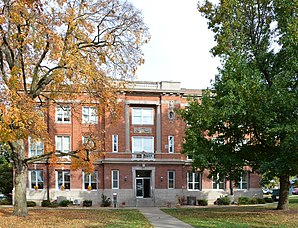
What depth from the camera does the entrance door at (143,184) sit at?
122ft

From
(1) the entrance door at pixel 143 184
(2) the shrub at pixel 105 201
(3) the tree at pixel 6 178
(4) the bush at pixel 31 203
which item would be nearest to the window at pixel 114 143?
(1) the entrance door at pixel 143 184

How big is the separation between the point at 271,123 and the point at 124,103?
64.5 feet

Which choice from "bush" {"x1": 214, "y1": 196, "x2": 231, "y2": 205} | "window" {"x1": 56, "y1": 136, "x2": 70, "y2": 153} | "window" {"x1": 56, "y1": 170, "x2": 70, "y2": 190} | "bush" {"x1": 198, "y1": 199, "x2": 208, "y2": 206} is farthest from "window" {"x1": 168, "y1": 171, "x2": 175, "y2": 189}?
"window" {"x1": 56, "y1": 136, "x2": 70, "y2": 153}

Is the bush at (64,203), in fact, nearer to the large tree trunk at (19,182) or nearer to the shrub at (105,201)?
the shrub at (105,201)

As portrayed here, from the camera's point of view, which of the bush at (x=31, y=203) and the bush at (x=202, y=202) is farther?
the bush at (x=202, y=202)

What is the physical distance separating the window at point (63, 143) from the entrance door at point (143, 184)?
23.7 ft

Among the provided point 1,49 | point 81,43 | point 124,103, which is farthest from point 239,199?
point 1,49

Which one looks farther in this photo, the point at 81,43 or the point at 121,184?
the point at 121,184

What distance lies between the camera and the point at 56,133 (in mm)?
36000

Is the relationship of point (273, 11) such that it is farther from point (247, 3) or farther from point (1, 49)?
point (1, 49)

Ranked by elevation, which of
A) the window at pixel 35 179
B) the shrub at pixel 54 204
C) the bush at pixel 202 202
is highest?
the window at pixel 35 179

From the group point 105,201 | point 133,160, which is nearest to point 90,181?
point 105,201

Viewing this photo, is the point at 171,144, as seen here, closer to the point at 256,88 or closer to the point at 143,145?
the point at 143,145

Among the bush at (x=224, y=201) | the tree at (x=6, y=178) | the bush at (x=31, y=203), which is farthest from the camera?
the tree at (x=6, y=178)
